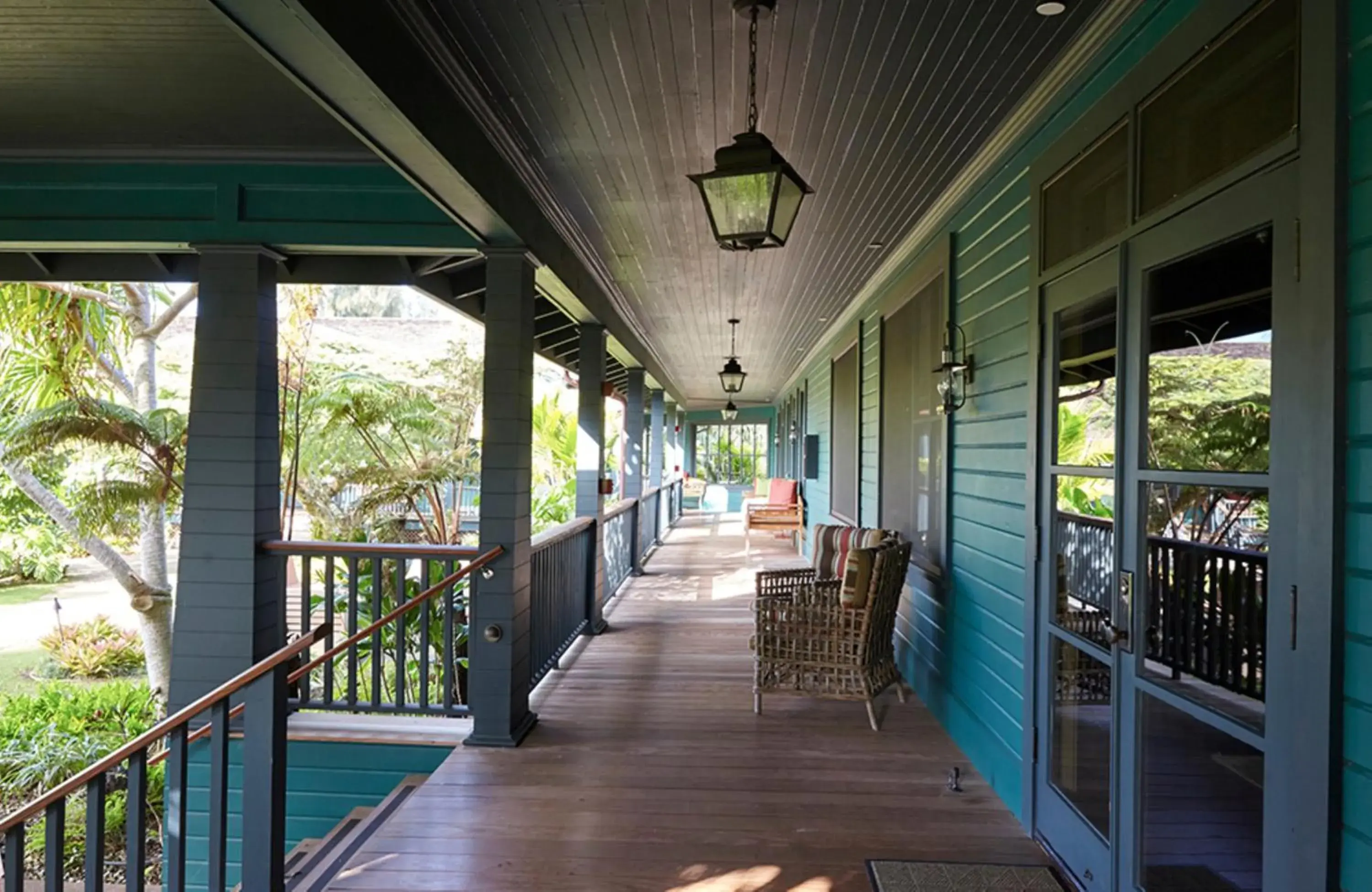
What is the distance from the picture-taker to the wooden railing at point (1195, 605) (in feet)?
5.77

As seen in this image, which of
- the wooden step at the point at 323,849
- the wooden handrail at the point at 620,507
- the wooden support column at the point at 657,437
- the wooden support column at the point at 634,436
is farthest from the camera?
the wooden support column at the point at 657,437

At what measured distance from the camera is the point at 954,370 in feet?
12.7

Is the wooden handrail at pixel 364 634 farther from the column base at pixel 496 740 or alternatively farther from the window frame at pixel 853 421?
the window frame at pixel 853 421

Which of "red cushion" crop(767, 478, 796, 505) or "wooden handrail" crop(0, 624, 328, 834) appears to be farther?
"red cushion" crop(767, 478, 796, 505)

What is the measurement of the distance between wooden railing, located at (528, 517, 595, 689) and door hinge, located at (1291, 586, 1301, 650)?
11.4ft

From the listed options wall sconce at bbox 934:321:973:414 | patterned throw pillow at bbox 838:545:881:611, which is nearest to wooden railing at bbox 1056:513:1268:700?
wall sconce at bbox 934:321:973:414

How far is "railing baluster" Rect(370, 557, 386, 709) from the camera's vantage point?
13.4 feet

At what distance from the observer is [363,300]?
31.8m

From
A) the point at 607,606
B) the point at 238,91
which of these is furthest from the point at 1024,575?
the point at 607,606

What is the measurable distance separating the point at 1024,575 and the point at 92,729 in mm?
6946

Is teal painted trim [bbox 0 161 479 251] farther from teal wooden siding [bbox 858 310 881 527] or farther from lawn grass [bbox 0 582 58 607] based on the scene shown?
lawn grass [bbox 0 582 58 607]

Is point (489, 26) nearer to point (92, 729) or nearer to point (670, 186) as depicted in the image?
point (670, 186)

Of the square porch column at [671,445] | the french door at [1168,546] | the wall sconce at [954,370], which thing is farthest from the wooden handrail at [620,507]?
the square porch column at [671,445]

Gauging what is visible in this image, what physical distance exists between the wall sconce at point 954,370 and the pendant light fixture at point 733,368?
3.74 meters
